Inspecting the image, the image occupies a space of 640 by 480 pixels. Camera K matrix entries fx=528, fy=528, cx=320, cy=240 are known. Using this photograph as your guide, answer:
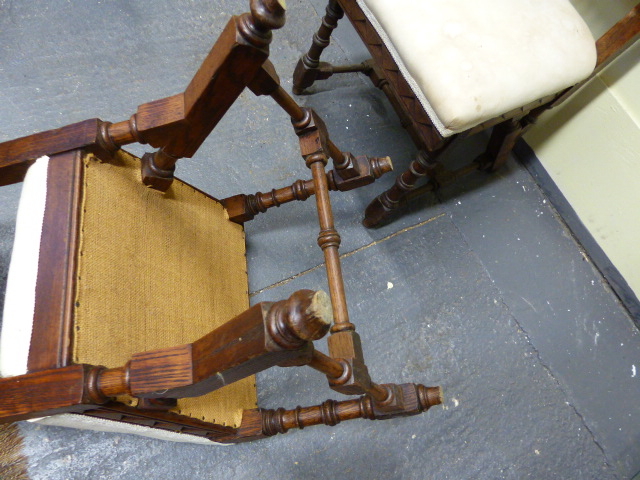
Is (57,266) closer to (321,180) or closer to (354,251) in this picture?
(321,180)

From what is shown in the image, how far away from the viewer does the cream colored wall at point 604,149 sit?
4.86ft

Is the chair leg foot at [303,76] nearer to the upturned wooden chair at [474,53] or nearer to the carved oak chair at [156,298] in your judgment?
the upturned wooden chair at [474,53]

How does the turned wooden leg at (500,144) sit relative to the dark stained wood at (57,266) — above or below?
below

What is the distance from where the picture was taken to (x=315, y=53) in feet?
5.16

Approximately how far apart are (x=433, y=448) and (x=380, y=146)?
0.92 meters

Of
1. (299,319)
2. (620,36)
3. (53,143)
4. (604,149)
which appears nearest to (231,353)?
(299,319)

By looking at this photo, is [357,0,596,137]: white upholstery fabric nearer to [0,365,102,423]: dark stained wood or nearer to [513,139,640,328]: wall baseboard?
[513,139,640,328]: wall baseboard

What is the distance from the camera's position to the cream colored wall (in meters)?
1.48

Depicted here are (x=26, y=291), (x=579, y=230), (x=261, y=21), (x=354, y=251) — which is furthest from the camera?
(x=579, y=230)

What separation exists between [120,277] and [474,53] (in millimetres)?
831

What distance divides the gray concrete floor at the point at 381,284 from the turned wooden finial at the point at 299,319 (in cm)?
79

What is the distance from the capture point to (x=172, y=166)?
1021 mm

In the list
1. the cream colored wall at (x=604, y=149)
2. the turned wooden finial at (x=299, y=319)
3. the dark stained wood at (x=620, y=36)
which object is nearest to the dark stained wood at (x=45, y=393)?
the turned wooden finial at (x=299, y=319)

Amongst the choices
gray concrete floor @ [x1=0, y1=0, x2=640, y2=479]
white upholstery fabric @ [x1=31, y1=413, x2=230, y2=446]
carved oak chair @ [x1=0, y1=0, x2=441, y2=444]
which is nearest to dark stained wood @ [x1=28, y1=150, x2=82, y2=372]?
carved oak chair @ [x1=0, y1=0, x2=441, y2=444]
